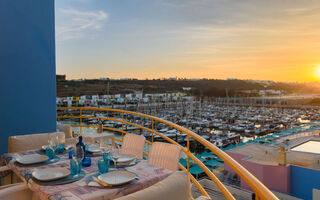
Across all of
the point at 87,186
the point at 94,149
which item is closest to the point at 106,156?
the point at 87,186

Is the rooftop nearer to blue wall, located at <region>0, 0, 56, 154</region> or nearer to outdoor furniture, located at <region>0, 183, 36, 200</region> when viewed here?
blue wall, located at <region>0, 0, 56, 154</region>

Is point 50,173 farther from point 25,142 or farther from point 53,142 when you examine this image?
point 25,142

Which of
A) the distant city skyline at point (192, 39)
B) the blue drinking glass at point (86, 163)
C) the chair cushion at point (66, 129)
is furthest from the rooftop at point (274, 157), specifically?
the distant city skyline at point (192, 39)

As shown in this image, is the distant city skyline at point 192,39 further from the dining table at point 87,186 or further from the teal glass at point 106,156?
the teal glass at point 106,156

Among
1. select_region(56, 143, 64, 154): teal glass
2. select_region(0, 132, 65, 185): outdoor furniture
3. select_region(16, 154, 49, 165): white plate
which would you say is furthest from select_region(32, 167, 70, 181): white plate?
select_region(0, 132, 65, 185): outdoor furniture

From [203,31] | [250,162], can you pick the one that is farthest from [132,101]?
[250,162]

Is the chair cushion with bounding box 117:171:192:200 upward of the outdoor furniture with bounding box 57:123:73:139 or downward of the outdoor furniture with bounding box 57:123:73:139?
upward
